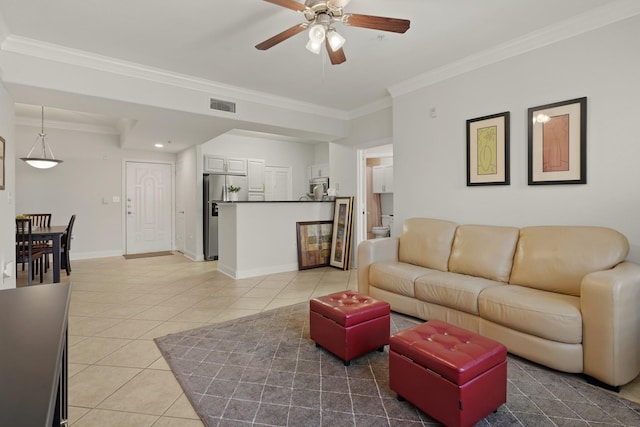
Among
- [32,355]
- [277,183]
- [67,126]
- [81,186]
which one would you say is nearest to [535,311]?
[32,355]

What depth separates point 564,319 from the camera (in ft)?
6.56

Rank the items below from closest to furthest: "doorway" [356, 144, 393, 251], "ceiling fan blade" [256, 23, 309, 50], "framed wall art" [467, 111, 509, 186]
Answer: "ceiling fan blade" [256, 23, 309, 50] < "framed wall art" [467, 111, 509, 186] < "doorway" [356, 144, 393, 251]

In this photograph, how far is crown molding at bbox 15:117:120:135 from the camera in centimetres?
585

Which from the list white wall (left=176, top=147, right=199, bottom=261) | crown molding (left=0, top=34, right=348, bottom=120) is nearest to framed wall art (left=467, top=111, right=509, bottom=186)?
crown molding (left=0, top=34, right=348, bottom=120)

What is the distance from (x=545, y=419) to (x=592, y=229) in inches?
60.0

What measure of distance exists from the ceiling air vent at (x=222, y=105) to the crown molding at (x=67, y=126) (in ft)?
A: 12.6

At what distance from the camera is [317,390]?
191 centimetres

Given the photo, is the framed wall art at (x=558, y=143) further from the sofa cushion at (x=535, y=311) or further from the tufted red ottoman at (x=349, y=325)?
the tufted red ottoman at (x=349, y=325)

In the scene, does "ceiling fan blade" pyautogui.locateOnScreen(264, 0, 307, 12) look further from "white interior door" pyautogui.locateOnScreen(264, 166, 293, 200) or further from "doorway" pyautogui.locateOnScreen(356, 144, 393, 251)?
"white interior door" pyautogui.locateOnScreen(264, 166, 293, 200)

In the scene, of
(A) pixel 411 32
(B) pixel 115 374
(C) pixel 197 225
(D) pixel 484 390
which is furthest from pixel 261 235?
(D) pixel 484 390

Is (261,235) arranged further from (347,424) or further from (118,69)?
(347,424)

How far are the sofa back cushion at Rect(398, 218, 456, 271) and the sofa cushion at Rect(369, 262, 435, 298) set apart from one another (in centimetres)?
13

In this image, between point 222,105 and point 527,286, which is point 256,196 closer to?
point 222,105

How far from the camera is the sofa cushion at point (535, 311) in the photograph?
1996 millimetres
